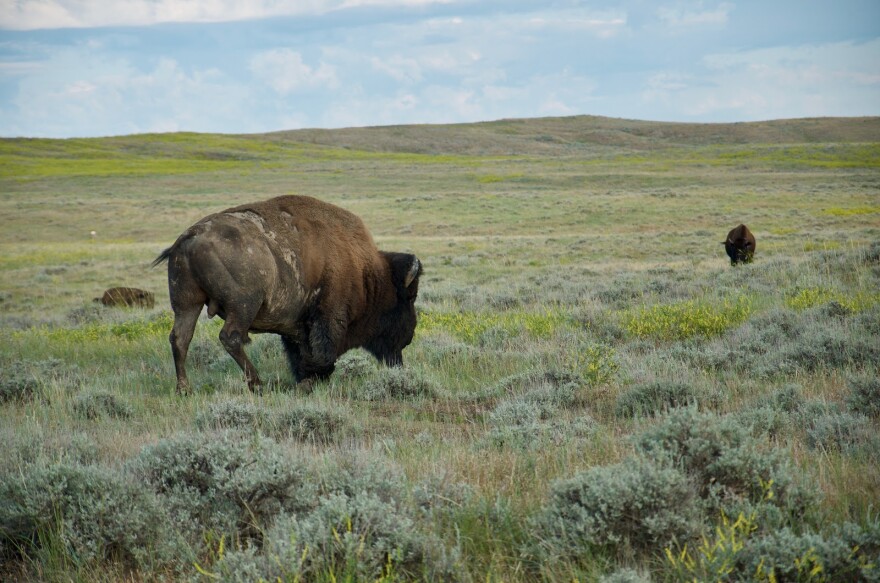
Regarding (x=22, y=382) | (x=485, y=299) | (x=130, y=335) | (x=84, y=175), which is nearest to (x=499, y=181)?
(x=84, y=175)

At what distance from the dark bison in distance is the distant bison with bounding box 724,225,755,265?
40.4ft

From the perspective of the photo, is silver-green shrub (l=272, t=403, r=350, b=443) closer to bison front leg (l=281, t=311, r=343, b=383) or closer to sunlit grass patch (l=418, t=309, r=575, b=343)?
bison front leg (l=281, t=311, r=343, b=383)

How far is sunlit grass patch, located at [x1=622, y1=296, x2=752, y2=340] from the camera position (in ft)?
29.9

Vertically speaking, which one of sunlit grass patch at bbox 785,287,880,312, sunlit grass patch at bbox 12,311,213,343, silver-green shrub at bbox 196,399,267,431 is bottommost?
sunlit grass patch at bbox 12,311,213,343

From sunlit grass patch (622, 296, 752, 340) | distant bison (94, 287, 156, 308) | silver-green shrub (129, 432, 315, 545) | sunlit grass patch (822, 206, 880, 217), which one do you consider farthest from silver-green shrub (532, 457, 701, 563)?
sunlit grass patch (822, 206, 880, 217)

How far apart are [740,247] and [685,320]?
403 inches

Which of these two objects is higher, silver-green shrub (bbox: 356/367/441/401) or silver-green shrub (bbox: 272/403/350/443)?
silver-green shrub (bbox: 272/403/350/443)

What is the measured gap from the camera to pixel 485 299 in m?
13.8

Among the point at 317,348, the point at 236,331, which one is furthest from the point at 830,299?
the point at 236,331

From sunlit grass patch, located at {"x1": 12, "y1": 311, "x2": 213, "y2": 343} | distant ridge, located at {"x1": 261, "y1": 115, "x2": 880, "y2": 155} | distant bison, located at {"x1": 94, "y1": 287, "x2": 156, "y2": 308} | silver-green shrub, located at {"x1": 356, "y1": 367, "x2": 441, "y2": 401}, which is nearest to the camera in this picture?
silver-green shrub, located at {"x1": 356, "y1": 367, "x2": 441, "y2": 401}

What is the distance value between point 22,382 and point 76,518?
4.21 metres

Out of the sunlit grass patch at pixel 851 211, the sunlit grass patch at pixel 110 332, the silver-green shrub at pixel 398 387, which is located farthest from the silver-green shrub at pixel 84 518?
the sunlit grass patch at pixel 851 211

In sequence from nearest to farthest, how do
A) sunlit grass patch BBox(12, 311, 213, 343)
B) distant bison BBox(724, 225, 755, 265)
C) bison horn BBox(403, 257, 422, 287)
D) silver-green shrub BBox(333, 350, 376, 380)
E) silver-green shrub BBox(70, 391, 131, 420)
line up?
silver-green shrub BBox(70, 391, 131, 420), silver-green shrub BBox(333, 350, 376, 380), bison horn BBox(403, 257, 422, 287), sunlit grass patch BBox(12, 311, 213, 343), distant bison BBox(724, 225, 755, 265)

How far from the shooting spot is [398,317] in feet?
28.2
